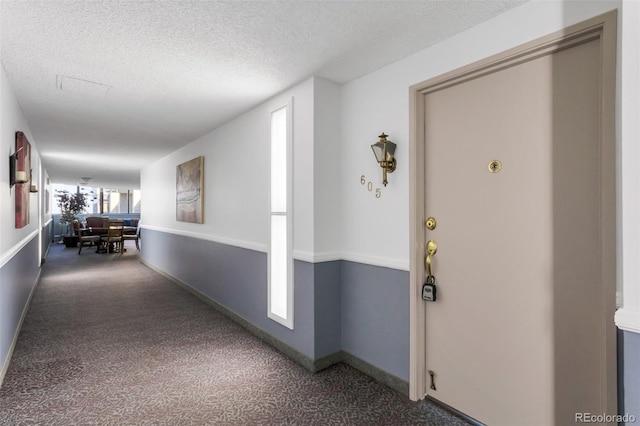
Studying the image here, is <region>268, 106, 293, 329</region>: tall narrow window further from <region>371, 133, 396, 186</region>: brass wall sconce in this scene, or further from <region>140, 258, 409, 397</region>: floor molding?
<region>371, 133, 396, 186</region>: brass wall sconce

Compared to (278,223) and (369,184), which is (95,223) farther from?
(369,184)

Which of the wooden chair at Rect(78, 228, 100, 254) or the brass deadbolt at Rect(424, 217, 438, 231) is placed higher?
the brass deadbolt at Rect(424, 217, 438, 231)

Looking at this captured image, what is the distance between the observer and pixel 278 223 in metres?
3.05

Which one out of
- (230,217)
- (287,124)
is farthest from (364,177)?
(230,217)

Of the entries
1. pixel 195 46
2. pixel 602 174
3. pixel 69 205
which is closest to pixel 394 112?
pixel 602 174

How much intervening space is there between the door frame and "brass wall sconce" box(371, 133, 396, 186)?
14cm

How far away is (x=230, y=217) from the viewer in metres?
3.82

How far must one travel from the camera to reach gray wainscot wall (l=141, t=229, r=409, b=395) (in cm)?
227

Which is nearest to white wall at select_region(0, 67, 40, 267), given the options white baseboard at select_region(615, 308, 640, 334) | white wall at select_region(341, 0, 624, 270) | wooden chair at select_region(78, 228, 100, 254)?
white wall at select_region(341, 0, 624, 270)

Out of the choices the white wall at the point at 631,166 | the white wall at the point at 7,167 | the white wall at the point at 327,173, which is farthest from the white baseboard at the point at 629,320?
the white wall at the point at 7,167

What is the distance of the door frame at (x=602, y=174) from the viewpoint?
54.3 inches

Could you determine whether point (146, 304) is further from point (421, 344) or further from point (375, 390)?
point (421, 344)

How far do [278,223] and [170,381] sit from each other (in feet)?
4.86

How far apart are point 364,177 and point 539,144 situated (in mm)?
1132
